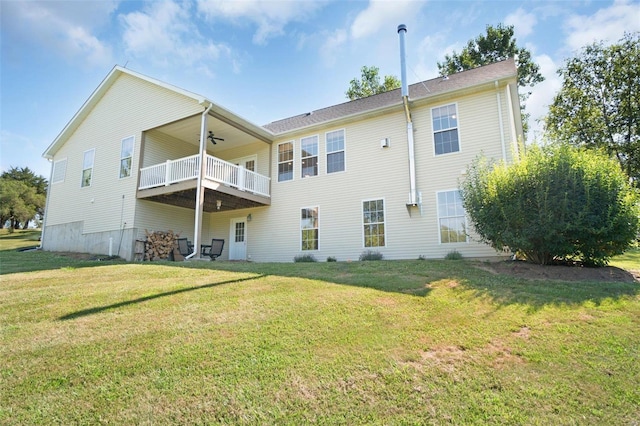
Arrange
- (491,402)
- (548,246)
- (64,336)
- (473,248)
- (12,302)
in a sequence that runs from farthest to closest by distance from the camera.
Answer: (473,248), (548,246), (12,302), (64,336), (491,402)

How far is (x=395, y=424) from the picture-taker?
2.57 m

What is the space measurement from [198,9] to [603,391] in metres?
12.7

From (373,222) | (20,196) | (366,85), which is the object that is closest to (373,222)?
(373,222)

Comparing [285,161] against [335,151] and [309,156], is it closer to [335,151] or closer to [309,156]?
[309,156]

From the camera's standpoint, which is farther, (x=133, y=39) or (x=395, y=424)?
(x=133, y=39)

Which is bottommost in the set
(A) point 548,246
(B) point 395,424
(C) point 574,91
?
(B) point 395,424

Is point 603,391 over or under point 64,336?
under

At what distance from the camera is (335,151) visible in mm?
12977

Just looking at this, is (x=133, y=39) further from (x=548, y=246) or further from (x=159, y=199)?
(x=548, y=246)

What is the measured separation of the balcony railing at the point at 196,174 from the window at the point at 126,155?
3.97ft

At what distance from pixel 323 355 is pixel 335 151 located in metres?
10.2

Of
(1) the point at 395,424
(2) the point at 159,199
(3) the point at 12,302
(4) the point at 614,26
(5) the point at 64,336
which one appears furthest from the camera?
(4) the point at 614,26

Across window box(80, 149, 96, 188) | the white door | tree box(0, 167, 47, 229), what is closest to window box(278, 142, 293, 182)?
the white door

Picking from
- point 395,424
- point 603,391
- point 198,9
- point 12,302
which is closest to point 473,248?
point 603,391
